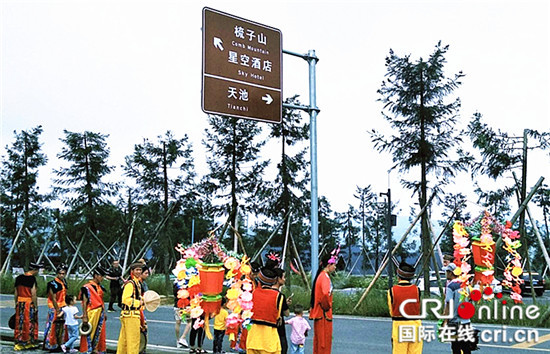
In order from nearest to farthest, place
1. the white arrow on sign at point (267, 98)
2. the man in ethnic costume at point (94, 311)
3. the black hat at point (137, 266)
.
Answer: the white arrow on sign at point (267, 98), the black hat at point (137, 266), the man in ethnic costume at point (94, 311)

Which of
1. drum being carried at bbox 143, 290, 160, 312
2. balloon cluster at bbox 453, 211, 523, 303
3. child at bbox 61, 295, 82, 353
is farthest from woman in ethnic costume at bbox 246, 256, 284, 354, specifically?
child at bbox 61, 295, 82, 353

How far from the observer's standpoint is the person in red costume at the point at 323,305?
27.9 feet

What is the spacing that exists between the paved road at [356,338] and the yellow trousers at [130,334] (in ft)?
8.57

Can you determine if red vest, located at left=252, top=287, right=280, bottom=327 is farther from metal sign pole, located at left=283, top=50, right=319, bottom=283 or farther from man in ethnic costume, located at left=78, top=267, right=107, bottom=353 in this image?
man in ethnic costume, located at left=78, top=267, right=107, bottom=353

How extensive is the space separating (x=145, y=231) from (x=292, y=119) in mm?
19656

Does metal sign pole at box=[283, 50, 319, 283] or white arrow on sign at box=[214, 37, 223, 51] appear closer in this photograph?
white arrow on sign at box=[214, 37, 223, 51]

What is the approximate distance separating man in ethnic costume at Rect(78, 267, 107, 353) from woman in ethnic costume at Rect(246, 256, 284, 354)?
371 centimetres

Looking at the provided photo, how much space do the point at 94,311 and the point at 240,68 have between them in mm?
5181

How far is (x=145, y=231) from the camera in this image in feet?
134

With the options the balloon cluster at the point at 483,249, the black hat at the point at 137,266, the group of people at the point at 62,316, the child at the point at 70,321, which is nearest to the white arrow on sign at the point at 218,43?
the black hat at the point at 137,266

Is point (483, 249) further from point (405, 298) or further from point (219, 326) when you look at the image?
point (219, 326)

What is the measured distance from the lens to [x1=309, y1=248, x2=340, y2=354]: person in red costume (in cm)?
851

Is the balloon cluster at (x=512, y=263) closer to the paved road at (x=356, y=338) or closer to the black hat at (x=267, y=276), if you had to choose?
the paved road at (x=356, y=338)

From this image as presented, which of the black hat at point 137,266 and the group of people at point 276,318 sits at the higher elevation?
the black hat at point 137,266
